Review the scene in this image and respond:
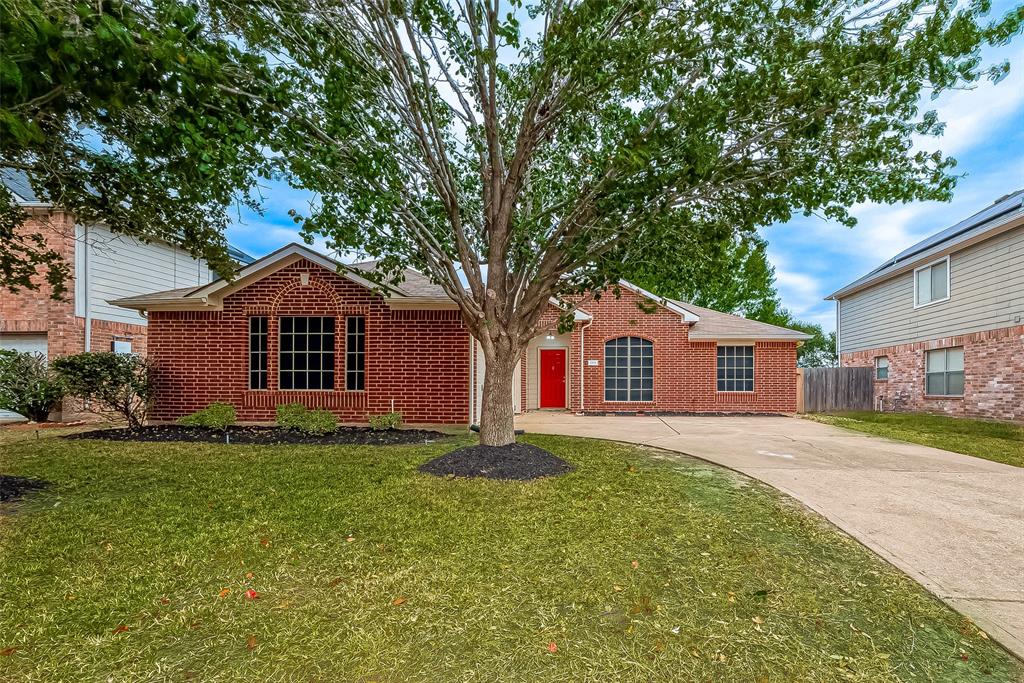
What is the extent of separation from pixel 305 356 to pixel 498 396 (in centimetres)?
555

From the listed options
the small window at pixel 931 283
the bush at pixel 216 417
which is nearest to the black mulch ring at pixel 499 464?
the bush at pixel 216 417

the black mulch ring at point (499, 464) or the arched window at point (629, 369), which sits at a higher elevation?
the arched window at point (629, 369)

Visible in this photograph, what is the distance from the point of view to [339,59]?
5871 millimetres

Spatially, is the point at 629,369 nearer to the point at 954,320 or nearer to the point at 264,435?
the point at 954,320

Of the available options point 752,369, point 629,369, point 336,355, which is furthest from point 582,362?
point 336,355

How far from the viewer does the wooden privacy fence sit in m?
16.0

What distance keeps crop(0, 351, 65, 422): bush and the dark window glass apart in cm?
372

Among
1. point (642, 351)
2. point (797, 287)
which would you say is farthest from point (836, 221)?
point (797, 287)

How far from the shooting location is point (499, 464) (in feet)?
19.7

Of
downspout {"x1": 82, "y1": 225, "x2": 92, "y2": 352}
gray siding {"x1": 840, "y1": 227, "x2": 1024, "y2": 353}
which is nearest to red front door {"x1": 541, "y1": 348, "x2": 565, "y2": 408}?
gray siding {"x1": 840, "y1": 227, "x2": 1024, "y2": 353}

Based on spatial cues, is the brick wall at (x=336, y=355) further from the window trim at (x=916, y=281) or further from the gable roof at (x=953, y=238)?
the window trim at (x=916, y=281)

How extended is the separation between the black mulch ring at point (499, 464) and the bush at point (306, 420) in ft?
11.5

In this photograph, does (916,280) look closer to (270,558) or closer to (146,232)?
(270,558)

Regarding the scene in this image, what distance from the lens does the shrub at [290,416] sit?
902 centimetres
